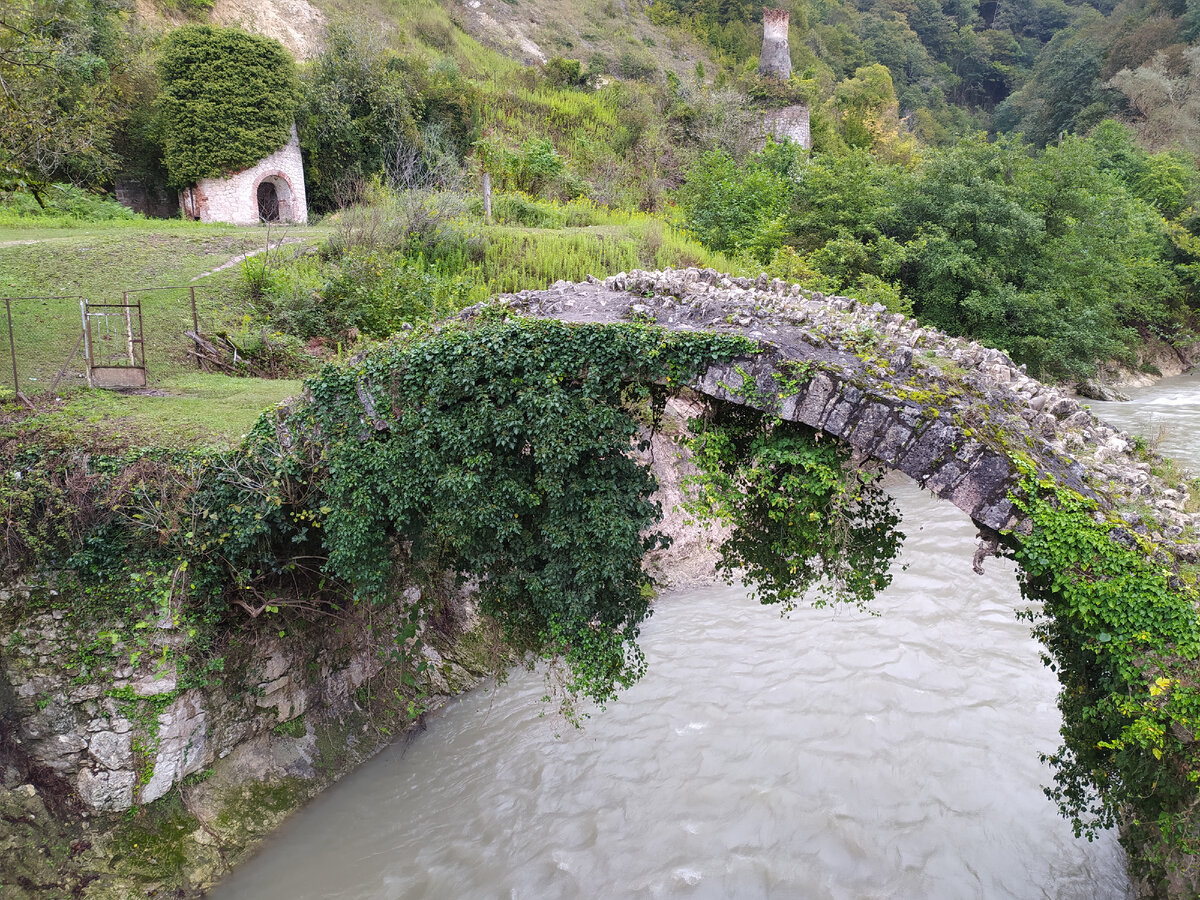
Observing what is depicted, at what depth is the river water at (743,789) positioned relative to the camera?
6039 mm

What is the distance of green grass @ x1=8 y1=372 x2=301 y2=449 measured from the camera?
6.48 m

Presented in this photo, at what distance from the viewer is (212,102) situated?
16.7 m

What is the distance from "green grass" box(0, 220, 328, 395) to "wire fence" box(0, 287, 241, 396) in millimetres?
12

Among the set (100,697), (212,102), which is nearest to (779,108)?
(212,102)

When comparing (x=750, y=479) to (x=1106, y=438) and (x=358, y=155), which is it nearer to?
(x=1106, y=438)

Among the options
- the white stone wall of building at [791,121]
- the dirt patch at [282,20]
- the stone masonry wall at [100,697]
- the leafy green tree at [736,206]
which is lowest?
the stone masonry wall at [100,697]

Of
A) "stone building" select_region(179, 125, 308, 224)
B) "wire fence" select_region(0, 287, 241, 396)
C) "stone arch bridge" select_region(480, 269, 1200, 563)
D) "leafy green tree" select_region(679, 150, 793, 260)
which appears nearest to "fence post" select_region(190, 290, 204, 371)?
"wire fence" select_region(0, 287, 241, 396)

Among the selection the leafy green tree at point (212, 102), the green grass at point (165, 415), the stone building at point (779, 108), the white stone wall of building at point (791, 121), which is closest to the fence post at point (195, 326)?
the green grass at point (165, 415)

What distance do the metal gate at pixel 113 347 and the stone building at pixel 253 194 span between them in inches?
326

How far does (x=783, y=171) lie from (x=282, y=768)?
67.4 ft

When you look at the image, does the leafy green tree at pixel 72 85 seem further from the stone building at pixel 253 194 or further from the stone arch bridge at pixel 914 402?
the stone arch bridge at pixel 914 402

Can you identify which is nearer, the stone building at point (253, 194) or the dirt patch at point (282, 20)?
the stone building at point (253, 194)

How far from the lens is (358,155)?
65.2ft

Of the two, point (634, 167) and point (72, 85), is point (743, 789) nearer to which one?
point (72, 85)
